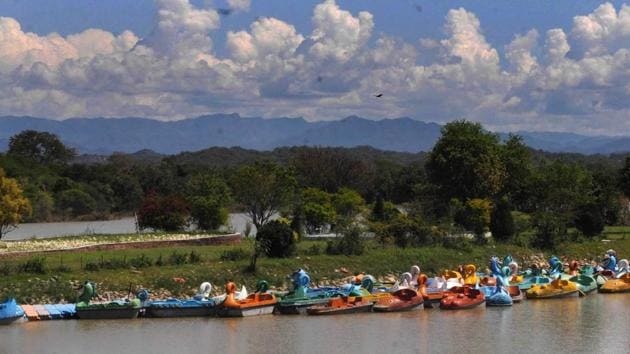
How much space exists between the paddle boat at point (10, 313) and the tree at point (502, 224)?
97.2ft

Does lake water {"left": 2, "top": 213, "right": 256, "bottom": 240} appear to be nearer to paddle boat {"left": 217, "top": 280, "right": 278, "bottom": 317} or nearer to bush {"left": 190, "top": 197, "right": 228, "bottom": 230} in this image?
bush {"left": 190, "top": 197, "right": 228, "bottom": 230}

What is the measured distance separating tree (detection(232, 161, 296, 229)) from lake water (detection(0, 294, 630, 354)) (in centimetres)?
2741

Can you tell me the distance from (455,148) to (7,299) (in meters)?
37.4

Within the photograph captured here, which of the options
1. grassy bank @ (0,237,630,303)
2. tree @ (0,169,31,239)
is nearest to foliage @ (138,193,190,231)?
tree @ (0,169,31,239)

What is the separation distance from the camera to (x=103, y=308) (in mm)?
36750

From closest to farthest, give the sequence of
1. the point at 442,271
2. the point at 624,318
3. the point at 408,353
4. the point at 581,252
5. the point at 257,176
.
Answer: the point at 408,353
the point at 624,318
the point at 442,271
the point at 581,252
the point at 257,176

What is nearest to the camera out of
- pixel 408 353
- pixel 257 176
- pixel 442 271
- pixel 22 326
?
pixel 408 353

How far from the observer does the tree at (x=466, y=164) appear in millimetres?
65938

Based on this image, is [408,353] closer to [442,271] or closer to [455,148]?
[442,271]

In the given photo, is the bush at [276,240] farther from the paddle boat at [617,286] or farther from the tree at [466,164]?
the tree at [466,164]

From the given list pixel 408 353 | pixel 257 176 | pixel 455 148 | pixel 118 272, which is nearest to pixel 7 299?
pixel 118 272

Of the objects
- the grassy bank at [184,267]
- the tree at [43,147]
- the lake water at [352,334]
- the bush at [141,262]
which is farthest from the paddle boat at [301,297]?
the tree at [43,147]

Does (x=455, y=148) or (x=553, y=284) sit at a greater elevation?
(x=455, y=148)

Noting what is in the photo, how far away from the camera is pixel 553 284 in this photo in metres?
43.4
